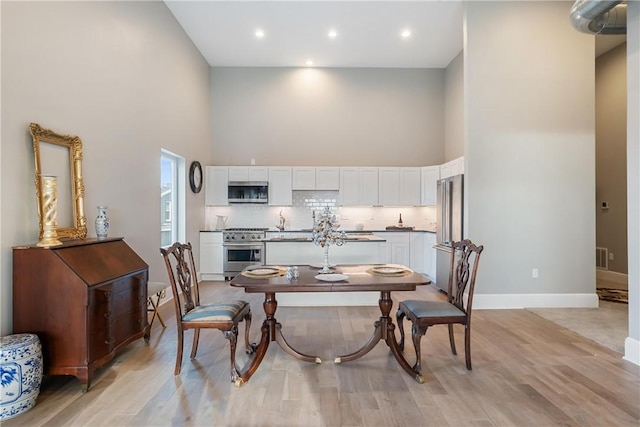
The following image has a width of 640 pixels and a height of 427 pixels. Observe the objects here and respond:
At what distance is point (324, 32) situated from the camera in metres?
5.72

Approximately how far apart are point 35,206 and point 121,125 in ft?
4.98

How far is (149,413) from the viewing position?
2.18 m

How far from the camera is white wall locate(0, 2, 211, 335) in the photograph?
8.08 ft

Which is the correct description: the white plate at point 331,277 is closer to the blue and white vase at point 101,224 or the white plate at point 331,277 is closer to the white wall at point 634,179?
the blue and white vase at point 101,224

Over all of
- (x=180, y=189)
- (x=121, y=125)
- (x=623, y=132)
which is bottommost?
(x=180, y=189)

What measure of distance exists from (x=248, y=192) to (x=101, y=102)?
3601mm

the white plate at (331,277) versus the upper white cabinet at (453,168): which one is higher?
the upper white cabinet at (453,168)

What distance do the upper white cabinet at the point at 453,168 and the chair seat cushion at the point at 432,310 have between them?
2883 mm

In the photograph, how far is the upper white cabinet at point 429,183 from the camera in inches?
257

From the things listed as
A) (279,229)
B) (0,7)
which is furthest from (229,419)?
(279,229)

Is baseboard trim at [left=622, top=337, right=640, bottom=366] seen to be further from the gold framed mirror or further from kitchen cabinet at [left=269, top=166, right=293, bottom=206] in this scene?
kitchen cabinet at [left=269, top=166, right=293, bottom=206]

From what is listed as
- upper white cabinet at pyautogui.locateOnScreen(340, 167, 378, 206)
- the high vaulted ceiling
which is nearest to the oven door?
upper white cabinet at pyautogui.locateOnScreen(340, 167, 378, 206)

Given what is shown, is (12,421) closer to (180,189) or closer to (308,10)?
(180,189)

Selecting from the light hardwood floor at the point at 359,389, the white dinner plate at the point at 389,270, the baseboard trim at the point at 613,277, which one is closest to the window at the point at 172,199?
the light hardwood floor at the point at 359,389
